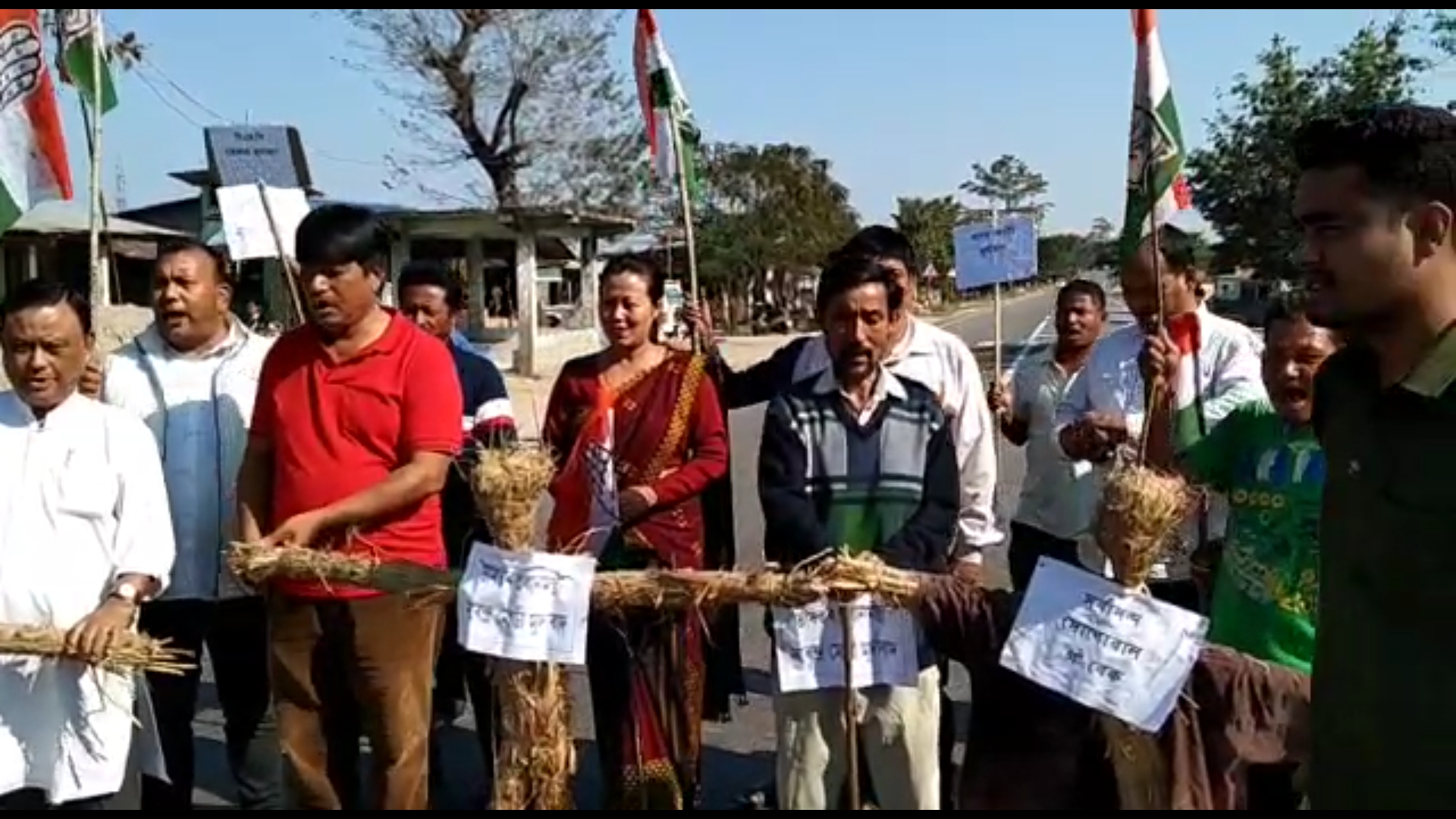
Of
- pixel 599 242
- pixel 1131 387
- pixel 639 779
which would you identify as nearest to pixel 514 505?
pixel 639 779

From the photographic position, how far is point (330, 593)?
3.58 meters

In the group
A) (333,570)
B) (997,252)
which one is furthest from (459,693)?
(997,252)

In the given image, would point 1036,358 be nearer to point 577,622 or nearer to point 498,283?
point 577,622

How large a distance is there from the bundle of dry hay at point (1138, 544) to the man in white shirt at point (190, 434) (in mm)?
2295


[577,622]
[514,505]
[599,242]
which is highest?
[599,242]

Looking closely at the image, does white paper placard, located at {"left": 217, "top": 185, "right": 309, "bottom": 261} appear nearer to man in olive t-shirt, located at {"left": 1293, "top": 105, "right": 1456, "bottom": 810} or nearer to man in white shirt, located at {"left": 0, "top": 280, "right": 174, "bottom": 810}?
man in white shirt, located at {"left": 0, "top": 280, "right": 174, "bottom": 810}

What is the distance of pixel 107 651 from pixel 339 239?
3.70ft

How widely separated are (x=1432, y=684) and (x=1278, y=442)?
1.41 meters

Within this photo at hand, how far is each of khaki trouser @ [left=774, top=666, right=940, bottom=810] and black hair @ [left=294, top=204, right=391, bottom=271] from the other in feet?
5.00

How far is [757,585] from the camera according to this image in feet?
10.6

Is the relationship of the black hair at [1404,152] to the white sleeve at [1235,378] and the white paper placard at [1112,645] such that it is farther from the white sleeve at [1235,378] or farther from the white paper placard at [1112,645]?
the white sleeve at [1235,378]

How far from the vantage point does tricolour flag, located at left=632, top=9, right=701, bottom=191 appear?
5.00 m

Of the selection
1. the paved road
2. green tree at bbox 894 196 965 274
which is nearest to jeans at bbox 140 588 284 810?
the paved road

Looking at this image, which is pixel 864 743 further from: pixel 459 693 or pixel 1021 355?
pixel 1021 355
